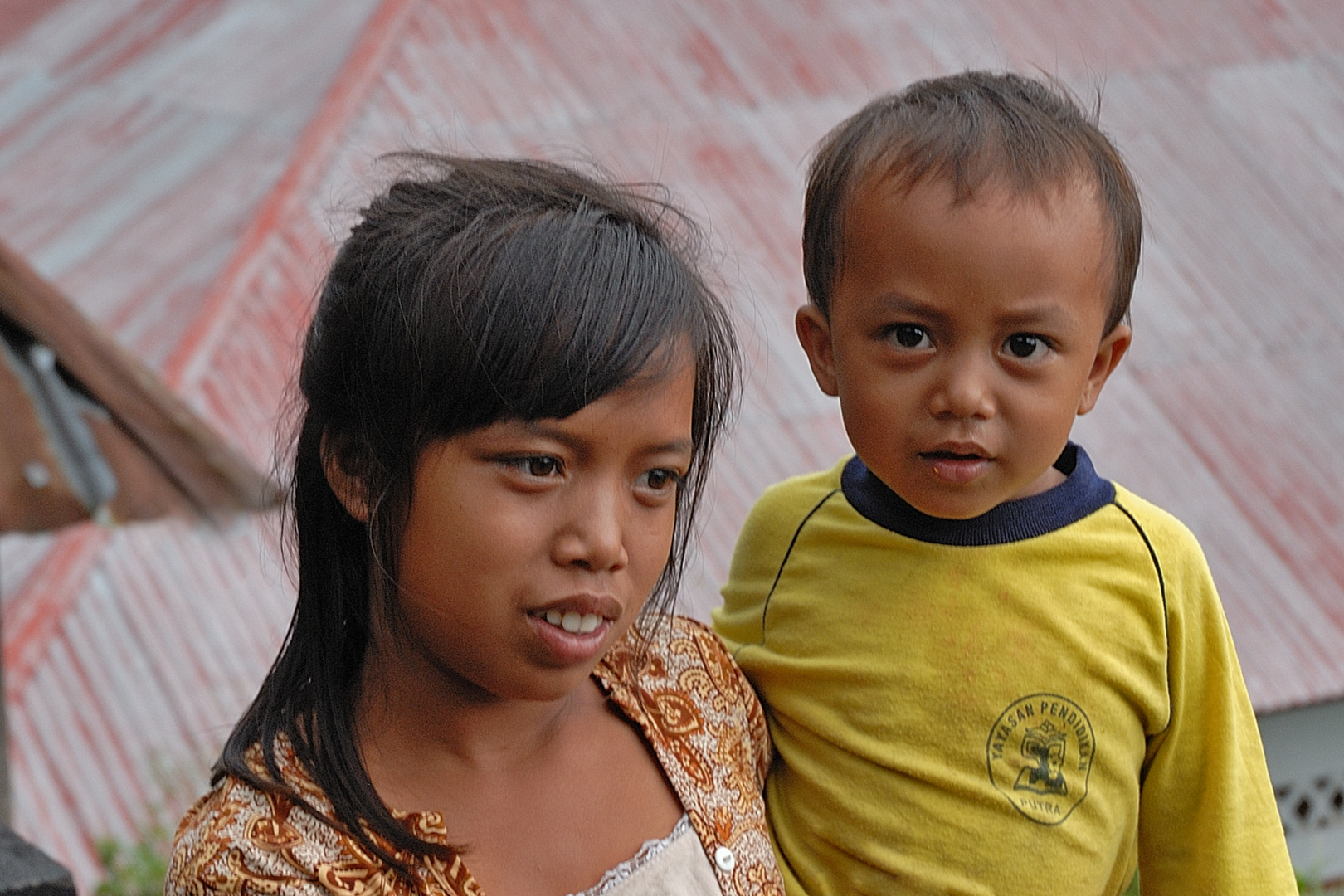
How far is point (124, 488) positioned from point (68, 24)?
661 centimetres

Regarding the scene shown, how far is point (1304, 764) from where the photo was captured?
652 centimetres

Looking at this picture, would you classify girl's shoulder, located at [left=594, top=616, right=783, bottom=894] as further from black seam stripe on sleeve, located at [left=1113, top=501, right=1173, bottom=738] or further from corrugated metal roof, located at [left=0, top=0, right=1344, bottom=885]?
corrugated metal roof, located at [left=0, top=0, right=1344, bottom=885]

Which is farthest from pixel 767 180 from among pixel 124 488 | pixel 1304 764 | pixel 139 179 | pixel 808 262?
pixel 808 262

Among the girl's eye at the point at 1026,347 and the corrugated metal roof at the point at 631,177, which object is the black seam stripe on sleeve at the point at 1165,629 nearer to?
the girl's eye at the point at 1026,347

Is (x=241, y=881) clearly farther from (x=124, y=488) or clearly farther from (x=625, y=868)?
(x=124, y=488)

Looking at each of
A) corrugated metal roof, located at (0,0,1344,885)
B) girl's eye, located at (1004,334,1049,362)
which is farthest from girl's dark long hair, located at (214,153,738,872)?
corrugated metal roof, located at (0,0,1344,885)

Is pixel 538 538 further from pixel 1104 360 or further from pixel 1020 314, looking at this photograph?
pixel 1104 360

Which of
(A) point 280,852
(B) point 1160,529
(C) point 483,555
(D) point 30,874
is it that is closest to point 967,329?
(B) point 1160,529

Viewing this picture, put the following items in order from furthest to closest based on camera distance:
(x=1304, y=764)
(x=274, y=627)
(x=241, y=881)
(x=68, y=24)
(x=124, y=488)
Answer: (x=68, y=24)
(x=1304, y=764)
(x=274, y=627)
(x=124, y=488)
(x=241, y=881)

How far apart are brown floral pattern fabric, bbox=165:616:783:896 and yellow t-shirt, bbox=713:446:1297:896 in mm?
110

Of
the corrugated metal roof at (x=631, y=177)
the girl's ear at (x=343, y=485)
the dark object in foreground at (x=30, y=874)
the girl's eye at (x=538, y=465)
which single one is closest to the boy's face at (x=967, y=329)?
the girl's eye at (x=538, y=465)

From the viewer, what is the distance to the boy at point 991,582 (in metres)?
1.80

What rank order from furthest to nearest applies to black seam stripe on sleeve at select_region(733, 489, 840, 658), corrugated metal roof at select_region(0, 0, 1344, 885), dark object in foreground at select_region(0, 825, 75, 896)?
corrugated metal roof at select_region(0, 0, 1344, 885) → black seam stripe on sleeve at select_region(733, 489, 840, 658) → dark object in foreground at select_region(0, 825, 75, 896)

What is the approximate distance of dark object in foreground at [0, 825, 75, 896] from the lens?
1.87 meters
